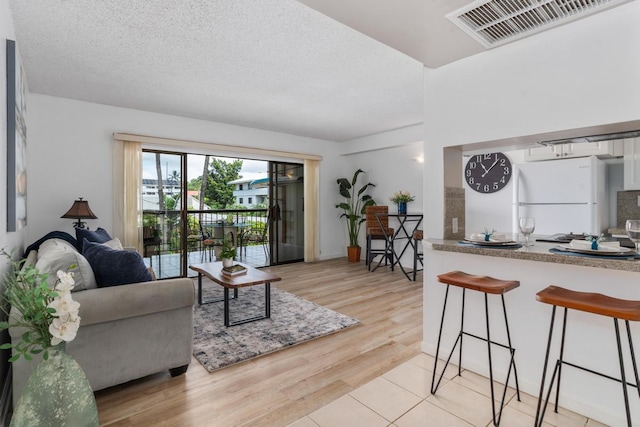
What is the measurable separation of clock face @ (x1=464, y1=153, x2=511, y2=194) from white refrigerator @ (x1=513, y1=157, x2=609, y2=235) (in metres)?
0.94

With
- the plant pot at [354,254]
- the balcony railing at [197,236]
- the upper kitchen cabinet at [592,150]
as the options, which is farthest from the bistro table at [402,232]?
the balcony railing at [197,236]

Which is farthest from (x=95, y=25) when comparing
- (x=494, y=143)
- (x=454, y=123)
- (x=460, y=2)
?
(x=494, y=143)

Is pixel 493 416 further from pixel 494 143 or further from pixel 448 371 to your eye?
pixel 494 143

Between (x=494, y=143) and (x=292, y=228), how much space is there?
471cm

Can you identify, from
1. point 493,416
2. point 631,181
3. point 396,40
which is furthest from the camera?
point 631,181

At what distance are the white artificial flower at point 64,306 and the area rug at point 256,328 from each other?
4.15ft

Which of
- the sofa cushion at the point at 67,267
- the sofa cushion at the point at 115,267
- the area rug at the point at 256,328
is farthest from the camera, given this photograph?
the area rug at the point at 256,328

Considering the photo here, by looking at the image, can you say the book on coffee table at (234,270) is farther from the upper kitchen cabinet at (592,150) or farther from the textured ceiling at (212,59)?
the upper kitchen cabinet at (592,150)

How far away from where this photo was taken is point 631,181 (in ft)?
9.84

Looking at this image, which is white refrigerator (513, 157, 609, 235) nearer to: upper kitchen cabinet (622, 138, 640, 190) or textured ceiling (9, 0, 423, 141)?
upper kitchen cabinet (622, 138, 640, 190)

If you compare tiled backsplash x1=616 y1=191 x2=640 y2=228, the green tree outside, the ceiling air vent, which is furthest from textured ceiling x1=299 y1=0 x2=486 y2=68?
the green tree outside

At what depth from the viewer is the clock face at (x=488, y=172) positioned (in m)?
4.46

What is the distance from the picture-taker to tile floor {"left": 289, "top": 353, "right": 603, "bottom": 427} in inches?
68.1

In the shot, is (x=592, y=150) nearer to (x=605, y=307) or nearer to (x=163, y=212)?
Result: (x=605, y=307)
